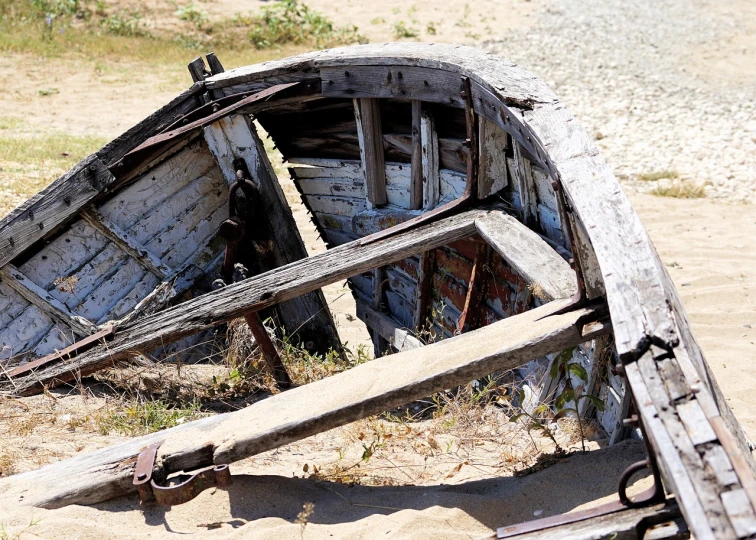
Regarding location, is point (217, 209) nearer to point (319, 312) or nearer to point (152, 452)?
point (319, 312)

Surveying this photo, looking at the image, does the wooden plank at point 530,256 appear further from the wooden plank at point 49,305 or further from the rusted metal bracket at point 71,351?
the wooden plank at point 49,305

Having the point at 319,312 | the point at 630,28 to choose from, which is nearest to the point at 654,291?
the point at 319,312

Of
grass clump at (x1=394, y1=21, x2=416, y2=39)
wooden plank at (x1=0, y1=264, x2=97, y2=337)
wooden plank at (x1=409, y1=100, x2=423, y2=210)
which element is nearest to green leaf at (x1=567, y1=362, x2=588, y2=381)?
wooden plank at (x1=409, y1=100, x2=423, y2=210)

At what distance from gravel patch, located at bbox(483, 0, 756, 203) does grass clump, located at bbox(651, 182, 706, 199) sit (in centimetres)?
9

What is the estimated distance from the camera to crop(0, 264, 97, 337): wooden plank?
13.7ft

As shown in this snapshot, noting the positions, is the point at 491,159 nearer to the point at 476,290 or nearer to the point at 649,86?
the point at 476,290

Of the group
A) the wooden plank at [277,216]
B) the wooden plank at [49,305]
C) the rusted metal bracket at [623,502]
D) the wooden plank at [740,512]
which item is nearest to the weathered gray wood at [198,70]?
the wooden plank at [277,216]

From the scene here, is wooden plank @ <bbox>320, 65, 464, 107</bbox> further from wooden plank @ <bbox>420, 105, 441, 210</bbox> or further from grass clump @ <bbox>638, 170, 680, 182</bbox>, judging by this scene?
grass clump @ <bbox>638, 170, 680, 182</bbox>

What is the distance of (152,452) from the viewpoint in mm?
2619

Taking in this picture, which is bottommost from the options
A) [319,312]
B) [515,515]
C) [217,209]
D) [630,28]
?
[630,28]

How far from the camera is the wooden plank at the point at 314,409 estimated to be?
2428 millimetres

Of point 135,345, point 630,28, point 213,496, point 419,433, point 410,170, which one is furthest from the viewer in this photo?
point 630,28

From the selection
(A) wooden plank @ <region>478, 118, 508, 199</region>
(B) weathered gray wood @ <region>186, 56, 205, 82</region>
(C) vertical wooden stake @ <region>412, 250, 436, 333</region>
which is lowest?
(C) vertical wooden stake @ <region>412, 250, 436, 333</region>

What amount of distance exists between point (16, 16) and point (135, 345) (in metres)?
13.3
